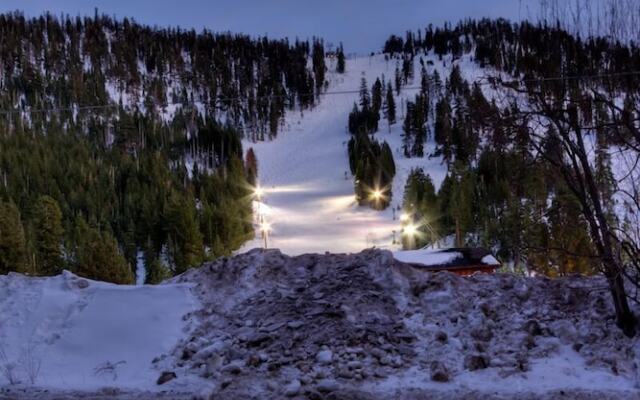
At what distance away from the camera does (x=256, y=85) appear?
497 feet

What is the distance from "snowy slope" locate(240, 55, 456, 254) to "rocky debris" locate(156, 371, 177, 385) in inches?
2217

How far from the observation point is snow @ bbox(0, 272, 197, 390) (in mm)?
6442

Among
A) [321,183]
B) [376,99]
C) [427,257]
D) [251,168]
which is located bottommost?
[321,183]

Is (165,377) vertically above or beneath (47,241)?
above

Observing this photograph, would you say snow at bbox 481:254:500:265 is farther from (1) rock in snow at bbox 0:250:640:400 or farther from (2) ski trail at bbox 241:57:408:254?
(2) ski trail at bbox 241:57:408:254

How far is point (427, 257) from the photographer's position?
67.6 feet

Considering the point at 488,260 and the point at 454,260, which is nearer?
the point at 454,260

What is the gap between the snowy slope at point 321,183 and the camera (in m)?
69.1

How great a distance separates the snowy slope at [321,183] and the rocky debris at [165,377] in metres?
56.3

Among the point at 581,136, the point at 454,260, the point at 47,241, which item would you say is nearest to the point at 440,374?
the point at 581,136

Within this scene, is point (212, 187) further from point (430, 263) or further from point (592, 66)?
point (592, 66)

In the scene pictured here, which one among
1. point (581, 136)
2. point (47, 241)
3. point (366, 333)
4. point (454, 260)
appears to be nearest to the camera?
point (581, 136)

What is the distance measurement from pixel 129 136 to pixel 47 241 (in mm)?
60049

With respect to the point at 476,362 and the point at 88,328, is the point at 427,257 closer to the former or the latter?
the point at 476,362
